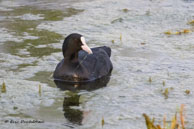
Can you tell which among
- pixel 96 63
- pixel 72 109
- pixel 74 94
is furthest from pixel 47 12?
pixel 72 109

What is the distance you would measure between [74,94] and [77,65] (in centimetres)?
114

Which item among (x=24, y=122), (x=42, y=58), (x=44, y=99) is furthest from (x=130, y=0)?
(x=24, y=122)

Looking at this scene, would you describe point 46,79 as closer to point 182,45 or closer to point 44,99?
point 44,99

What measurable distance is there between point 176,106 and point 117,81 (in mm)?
1732

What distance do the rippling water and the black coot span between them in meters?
0.25

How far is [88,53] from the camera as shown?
10375 millimetres

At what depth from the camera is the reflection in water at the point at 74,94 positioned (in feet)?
25.3

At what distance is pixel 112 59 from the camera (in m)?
11.0

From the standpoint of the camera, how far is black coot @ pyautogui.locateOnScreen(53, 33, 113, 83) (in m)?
9.80

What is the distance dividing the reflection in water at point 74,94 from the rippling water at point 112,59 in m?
0.01

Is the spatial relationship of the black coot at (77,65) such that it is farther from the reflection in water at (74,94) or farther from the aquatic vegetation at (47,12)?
the aquatic vegetation at (47,12)

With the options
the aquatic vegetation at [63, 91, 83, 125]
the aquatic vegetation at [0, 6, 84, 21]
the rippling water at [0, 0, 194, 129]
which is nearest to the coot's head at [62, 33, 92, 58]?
the rippling water at [0, 0, 194, 129]

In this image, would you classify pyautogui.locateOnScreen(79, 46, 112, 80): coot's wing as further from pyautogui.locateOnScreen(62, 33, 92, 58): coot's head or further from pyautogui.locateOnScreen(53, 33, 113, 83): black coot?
pyautogui.locateOnScreen(62, 33, 92, 58): coot's head

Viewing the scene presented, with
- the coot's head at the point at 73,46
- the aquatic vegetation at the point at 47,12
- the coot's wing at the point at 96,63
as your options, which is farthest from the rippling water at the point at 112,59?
the coot's head at the point at 73,46
